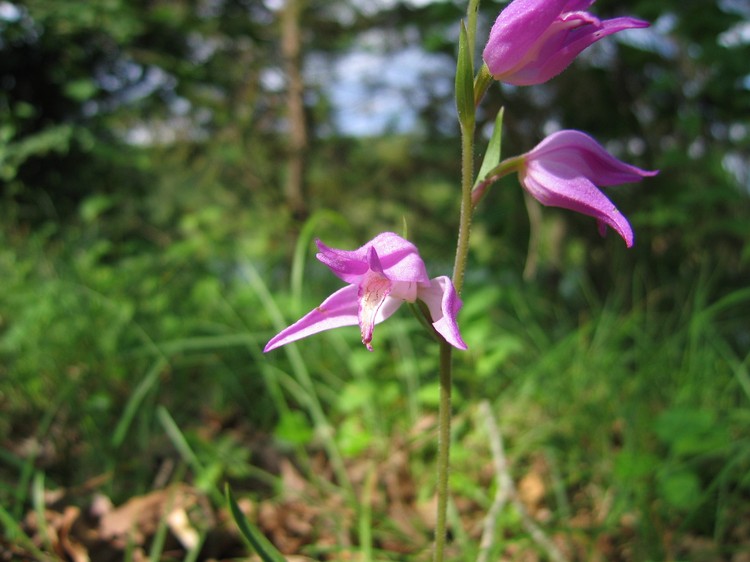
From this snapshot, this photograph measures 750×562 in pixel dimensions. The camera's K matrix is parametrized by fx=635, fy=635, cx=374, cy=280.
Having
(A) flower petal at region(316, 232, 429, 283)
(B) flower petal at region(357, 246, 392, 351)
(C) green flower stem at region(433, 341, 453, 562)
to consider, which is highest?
(A) flower petal at region(316, 232, 429, 283)

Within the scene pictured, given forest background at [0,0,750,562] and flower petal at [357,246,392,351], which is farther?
forest background at [0,0,750,562]

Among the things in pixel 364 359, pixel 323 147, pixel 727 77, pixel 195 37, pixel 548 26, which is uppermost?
pixel 548 26

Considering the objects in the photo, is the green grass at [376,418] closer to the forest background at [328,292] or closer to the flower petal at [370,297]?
the forest background at [328,292]

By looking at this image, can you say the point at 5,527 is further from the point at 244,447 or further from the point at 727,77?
the point at 727,77

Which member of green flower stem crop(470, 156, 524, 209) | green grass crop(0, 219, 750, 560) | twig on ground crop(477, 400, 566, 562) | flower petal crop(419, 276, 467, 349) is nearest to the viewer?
flower petal crop(419, 276, 467, 349)

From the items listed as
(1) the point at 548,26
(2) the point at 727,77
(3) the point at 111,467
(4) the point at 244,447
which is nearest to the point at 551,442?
(4) the point at 244,447

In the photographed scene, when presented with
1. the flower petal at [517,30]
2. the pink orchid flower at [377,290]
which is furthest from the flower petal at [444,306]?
the flower petal at [517,30]

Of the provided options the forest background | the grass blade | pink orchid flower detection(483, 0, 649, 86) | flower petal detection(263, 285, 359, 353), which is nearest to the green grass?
the forest background

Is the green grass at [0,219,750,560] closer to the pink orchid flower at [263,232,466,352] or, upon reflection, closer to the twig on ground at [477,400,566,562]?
the twig on ground at [477,400,566,562]

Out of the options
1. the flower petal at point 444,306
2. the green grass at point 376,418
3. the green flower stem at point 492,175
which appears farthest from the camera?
the green grass at point 376,418
